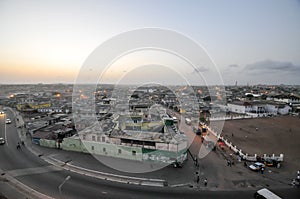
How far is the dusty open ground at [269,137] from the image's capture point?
12.8 metres

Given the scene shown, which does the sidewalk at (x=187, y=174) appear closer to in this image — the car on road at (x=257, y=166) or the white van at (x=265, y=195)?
the car on road at (x=257, y=166)

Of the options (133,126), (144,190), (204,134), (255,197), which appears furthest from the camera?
(204,134)

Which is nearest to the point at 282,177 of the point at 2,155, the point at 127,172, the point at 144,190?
the point at 144,190

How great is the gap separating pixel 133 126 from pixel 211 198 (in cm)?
778

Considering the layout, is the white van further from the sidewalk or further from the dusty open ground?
the dusty open ground

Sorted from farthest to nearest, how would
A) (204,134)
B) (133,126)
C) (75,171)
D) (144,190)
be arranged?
1. (204,134)
2. (133,126)
3. (75,171)
4. (144,190)

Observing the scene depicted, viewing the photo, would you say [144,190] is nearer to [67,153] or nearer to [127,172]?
[127,172]

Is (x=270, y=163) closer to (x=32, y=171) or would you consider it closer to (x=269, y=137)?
(x=269, y=137)

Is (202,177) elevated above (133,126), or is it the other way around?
(133,126)

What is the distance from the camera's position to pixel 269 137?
54.5ft

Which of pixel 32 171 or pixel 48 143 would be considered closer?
pixel 32 171

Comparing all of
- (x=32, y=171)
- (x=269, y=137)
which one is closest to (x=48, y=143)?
(x=32, y=171)

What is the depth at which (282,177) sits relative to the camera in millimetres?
9648

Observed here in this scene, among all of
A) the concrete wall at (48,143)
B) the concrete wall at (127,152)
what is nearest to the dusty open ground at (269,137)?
the concrete wall at (127,152)
